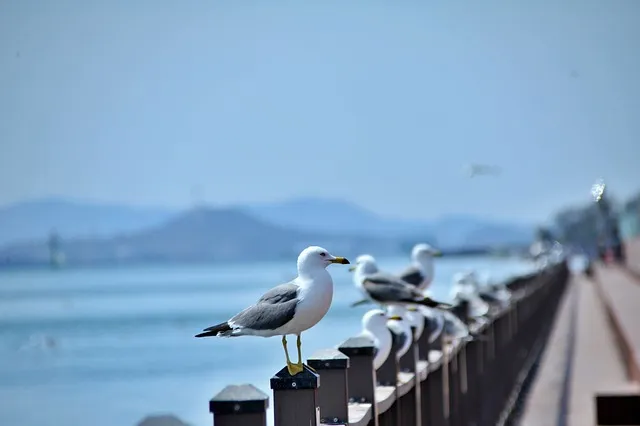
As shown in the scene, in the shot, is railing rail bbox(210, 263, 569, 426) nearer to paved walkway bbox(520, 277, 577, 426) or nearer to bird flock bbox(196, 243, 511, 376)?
bird flock bbox(196, 243, 511, 376)

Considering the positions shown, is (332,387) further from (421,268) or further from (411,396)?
(421,268)

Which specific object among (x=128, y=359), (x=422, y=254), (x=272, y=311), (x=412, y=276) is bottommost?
(x=128, y=359)

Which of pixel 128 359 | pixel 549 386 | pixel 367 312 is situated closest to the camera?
pixel 367 312

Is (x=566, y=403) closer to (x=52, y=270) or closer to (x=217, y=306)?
(x=217, y=306)

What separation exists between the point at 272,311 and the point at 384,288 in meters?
4.94

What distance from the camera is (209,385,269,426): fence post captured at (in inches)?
169

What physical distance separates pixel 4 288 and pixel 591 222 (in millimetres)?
96338

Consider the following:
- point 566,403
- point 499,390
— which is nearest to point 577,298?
point 566,403

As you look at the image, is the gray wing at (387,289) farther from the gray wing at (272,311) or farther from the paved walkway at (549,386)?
the paved walkway at (549,386)

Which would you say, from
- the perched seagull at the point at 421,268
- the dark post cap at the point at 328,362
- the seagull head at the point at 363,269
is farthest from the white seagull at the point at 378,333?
the perched seagull at the point at 421,268

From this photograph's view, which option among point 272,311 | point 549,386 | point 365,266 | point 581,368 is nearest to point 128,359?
point 581,368

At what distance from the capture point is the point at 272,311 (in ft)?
17.9

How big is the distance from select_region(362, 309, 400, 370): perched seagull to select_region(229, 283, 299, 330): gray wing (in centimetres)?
139

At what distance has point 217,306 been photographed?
68.4 m
